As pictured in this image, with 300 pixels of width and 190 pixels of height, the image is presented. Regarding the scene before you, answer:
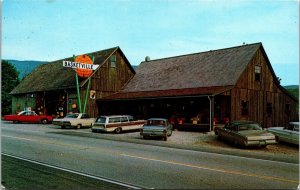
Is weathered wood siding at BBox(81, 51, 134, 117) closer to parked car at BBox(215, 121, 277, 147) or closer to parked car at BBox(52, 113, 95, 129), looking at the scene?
parked car at BBox(52, 113, 95, 129)

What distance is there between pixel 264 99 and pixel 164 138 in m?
13.5

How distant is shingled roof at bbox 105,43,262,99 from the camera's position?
29828mm

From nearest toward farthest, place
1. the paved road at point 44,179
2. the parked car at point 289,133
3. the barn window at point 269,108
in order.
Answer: the paved road at point 44,179 → the parked car at point 289,133 → the barn window at point 269,108

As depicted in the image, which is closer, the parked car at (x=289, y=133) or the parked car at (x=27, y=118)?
the parked car at (x=289, y=133)

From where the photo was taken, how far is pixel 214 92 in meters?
26.8

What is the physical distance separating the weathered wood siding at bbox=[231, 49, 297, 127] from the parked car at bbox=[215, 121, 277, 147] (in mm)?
8332

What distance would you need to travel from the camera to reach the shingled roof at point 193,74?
29828mm

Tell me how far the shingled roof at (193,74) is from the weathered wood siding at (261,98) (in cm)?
98

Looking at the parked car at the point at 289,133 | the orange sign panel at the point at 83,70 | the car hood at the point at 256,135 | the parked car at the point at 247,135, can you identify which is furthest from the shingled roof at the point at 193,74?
the car hood at the point at 256,135

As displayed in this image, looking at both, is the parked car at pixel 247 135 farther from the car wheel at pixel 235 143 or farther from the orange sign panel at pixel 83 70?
the orange sign panel at pixel 83 70

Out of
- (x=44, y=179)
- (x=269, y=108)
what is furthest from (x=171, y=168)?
(x=269, y=108)

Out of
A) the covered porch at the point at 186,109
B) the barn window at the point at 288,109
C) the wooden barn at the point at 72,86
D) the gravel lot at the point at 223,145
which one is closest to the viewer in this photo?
the gravel lot at the point at 223,145

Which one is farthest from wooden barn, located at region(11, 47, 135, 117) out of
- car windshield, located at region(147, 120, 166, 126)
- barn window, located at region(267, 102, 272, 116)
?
barn window, located at region(267, 102, 272, 116)

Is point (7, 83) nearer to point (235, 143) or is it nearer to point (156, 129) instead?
point (156, 129)
